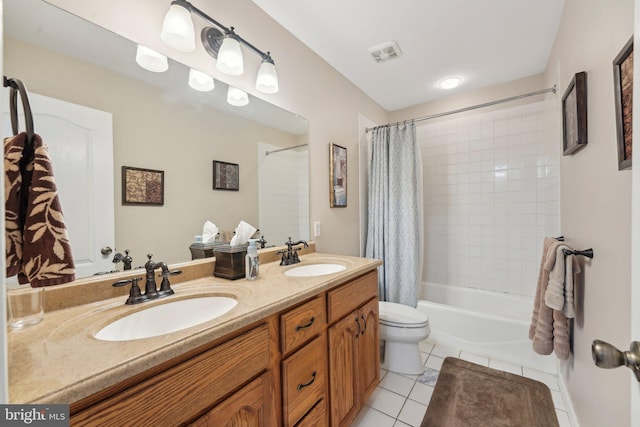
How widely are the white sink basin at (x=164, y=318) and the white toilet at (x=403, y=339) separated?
4.28 ft

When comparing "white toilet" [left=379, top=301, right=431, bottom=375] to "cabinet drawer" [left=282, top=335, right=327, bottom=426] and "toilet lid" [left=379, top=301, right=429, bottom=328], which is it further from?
"cabinet drawer" [left=282, top=335, right=327, bottom=426]

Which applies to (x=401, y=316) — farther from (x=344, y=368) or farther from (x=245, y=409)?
(x=245, y=409)

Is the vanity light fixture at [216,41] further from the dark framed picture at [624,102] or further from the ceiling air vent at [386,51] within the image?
the dark framed picture at [624,102]

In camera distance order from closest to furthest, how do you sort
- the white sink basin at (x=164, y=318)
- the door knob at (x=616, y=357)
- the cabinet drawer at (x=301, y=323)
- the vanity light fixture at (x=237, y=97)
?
1. the door knob at (x=616, y=357)
2. the white sink basin at (x=164, y=318)
3. the cabinet drawer at (x=301, y=323)
4. the vanity light fixture at (x=237, y=97)

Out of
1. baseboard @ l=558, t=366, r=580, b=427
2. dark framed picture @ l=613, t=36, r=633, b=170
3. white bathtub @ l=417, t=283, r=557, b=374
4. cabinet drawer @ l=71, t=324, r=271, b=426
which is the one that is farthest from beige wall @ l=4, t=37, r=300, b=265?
baseboard @ l=558, t=366, r=580, b=427

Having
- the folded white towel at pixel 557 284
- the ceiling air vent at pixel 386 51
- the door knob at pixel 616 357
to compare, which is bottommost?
the folded white towel at pixel 557 284

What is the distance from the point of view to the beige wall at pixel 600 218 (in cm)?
84

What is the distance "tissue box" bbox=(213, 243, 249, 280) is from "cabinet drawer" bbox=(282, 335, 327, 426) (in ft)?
1.49

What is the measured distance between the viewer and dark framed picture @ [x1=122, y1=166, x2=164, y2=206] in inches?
41.1

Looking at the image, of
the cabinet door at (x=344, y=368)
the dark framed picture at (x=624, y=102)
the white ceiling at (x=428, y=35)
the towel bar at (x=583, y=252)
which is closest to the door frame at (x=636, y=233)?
the dark framed picture at (x=624, y=102)

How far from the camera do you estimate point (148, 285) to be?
96 centimetres

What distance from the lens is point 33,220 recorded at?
2.00 ft

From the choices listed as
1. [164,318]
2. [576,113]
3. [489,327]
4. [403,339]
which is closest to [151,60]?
[164,318]

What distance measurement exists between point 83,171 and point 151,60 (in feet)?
1.76
